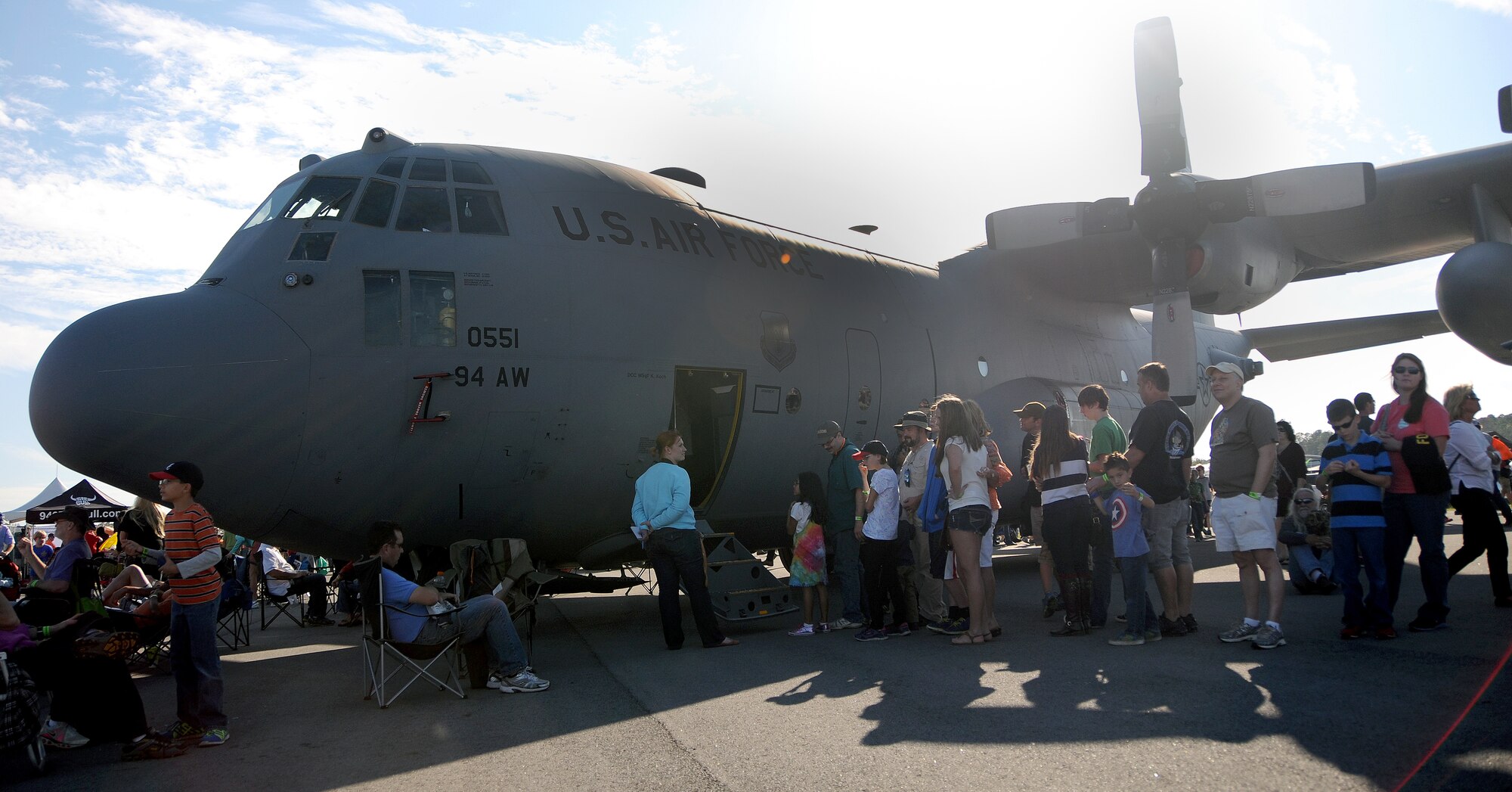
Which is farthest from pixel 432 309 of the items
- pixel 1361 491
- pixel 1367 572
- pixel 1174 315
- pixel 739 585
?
pixel 1174 315

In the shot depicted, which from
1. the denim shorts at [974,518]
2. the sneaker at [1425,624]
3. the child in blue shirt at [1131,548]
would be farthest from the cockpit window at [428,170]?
the sneaker at [1425,624]

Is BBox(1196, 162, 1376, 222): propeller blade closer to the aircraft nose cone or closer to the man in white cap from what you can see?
the man in white cap

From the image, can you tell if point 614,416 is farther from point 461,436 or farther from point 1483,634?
point 1483,634

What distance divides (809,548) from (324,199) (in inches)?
191

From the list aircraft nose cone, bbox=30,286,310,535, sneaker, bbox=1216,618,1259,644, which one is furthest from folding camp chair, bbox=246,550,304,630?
sneaker, bbox=1216,618,1259,644

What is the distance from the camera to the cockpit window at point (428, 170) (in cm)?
782

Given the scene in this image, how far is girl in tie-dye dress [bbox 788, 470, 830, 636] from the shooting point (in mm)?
7914

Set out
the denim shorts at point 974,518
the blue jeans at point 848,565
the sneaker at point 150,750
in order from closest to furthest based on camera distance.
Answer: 1. the sneaker at point 150,750
2. the denim shorts at point 974,518
3. the blue jeans at point 848,565

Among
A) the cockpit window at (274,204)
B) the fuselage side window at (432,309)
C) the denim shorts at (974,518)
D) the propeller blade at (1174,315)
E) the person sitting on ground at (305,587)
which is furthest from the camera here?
the propeller blade at (1174,315)

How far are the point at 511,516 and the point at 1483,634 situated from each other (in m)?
6.89

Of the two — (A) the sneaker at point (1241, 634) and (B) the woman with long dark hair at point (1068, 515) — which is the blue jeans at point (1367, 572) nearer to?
(A) the sneaker at point (1241, 634)

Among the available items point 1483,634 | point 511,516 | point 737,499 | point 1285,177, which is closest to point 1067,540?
point 1483,634

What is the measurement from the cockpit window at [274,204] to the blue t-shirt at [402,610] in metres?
3.47

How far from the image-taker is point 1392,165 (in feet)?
40.7
